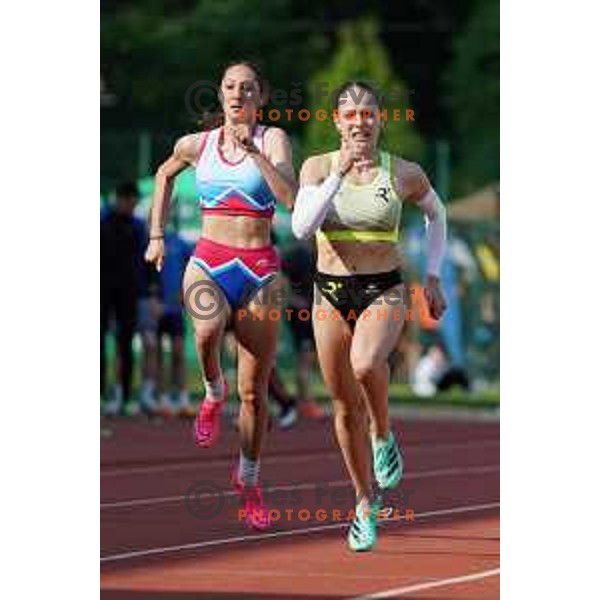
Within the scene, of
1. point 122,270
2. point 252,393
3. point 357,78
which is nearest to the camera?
point 252,393

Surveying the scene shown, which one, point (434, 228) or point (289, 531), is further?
point (289, 531)

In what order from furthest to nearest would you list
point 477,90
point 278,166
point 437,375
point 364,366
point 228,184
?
point 477,90 < point 437,375 < point 228,184 < point 278,166 < point 364,366

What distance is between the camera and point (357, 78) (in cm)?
7731

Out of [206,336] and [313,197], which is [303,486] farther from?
[313,197]

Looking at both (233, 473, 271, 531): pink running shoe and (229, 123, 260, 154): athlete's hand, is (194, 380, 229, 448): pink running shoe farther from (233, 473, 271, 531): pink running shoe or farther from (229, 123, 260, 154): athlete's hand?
(229, 123, 260, 154): athlete's hand

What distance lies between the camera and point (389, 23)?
3661 inches

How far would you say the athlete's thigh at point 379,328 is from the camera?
16703 mm

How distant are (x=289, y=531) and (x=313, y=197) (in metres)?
2.88

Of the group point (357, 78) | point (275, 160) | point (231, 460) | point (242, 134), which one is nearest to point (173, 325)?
point (231, 460)

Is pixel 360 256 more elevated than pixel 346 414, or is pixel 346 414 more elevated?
pixel 360 256

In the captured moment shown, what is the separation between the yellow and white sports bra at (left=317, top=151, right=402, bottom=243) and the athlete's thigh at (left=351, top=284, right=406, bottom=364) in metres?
0.35
